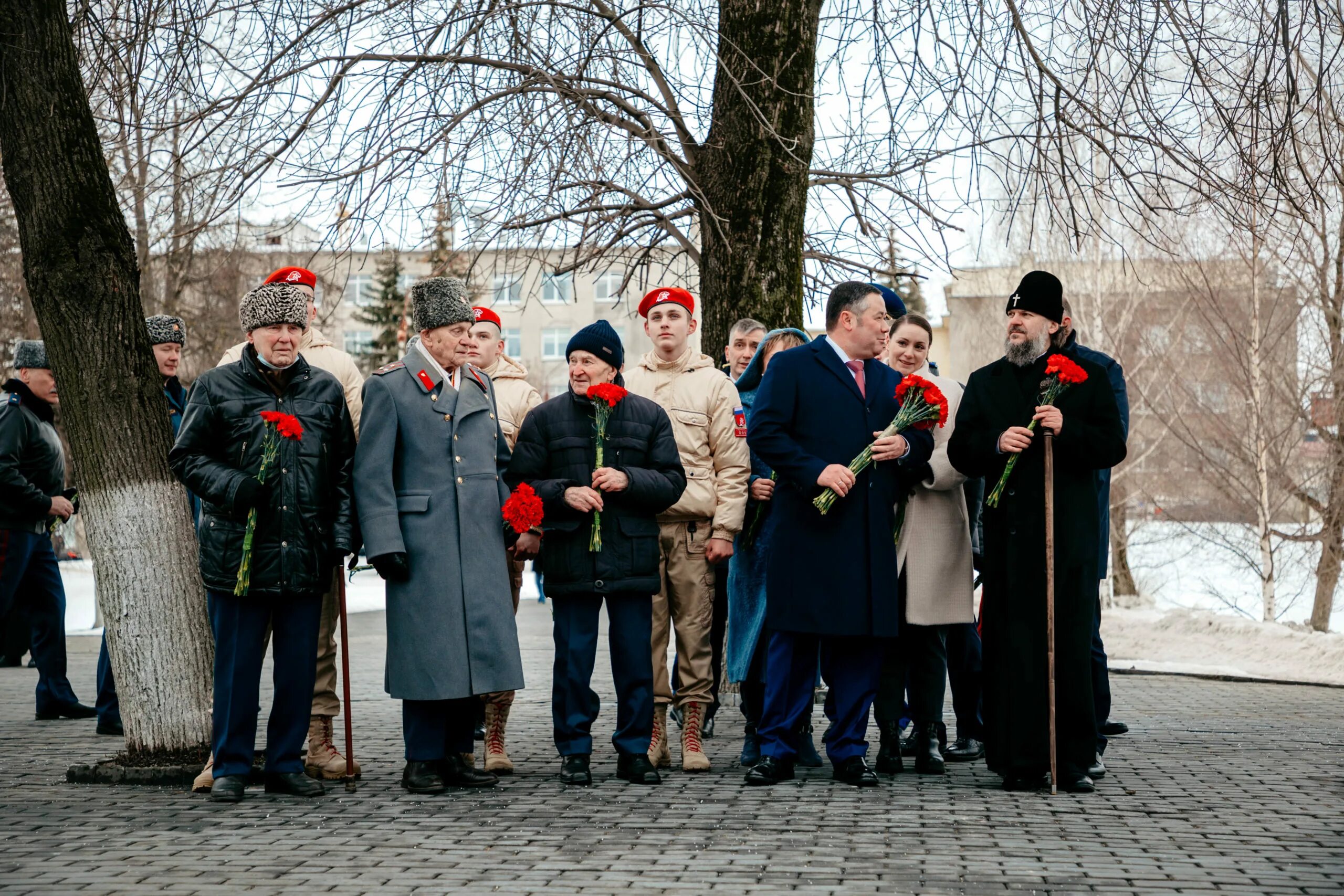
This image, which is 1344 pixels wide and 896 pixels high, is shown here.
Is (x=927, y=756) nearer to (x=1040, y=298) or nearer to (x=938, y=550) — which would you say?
(x=938, y=550)

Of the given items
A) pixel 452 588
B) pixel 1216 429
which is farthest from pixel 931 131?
pixel 1216 429

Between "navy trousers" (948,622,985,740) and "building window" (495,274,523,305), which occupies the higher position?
"building window" (495,274,523,305)

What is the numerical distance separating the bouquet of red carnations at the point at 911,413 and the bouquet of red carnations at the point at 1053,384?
396mm

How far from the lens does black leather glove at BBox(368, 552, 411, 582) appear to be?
20.9ft

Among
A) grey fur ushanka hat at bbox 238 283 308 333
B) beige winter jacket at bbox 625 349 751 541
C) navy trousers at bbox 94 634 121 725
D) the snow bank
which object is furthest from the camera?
the snow bank

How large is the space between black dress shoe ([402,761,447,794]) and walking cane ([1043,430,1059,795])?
37cm

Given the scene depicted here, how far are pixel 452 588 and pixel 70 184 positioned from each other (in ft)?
9.02

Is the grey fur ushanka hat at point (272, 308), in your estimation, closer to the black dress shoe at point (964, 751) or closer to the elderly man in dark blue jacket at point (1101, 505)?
the elderly man in dark blue jacket at point (1101, 505)

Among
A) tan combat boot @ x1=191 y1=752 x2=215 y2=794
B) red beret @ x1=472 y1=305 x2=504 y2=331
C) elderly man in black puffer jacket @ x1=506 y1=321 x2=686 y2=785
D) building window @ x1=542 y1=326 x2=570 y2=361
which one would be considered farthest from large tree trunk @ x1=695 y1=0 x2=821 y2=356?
building window @ x1=542 y1=326 x2=570 y2=361

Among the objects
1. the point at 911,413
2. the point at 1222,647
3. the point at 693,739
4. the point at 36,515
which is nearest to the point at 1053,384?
the point at 911,413

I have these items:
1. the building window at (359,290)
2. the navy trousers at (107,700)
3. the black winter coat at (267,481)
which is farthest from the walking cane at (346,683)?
the building window at (359,290)

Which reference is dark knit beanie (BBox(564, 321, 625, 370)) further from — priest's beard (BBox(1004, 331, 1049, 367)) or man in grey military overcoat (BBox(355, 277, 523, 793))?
priest's beard (BBox(1004, 331, 1049, 367))

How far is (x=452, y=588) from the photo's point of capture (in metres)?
Result: 6.53

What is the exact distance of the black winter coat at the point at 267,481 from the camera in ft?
20.2
